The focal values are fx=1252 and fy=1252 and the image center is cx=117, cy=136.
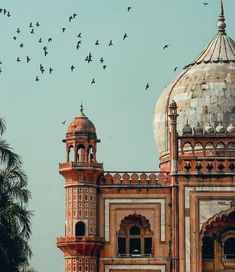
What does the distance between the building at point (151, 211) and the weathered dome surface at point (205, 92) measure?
10.9ft

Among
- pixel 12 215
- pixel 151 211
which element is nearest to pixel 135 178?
pixel 151 211

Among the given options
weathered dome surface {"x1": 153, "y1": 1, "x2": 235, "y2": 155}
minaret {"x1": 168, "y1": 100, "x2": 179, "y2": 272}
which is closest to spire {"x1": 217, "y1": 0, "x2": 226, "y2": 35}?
weathered dome surface {"x1": 153, "y1": 1, "x2": 235, "y2": 155}

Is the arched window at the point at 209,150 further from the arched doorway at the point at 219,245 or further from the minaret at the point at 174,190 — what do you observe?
the arched doorway at the point at 219,245

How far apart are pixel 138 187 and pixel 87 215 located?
7.84 ft

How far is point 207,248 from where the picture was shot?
168 ft

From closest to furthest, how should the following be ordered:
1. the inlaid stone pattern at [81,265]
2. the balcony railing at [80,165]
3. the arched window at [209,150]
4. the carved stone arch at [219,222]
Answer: the inlaid stone pattern at [81,265] → the carved stone arch at [219,222] → the balcony railing at [80,165] → the arched window at [209,150]

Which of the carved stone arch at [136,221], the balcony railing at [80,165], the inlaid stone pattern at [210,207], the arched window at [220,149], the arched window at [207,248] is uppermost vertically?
the arched window at [220,149]

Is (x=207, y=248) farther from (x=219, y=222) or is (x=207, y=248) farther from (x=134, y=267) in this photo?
(x=134, y=267)

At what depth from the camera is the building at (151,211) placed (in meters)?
50.2

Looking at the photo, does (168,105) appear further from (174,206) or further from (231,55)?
(174,206)

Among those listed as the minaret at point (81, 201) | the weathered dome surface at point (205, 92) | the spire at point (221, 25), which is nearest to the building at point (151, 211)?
the minaret at point (81, 201)

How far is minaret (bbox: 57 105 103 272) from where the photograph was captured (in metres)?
50.1

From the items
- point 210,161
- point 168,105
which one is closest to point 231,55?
point 168,105

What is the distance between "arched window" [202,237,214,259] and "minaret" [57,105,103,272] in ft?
14.0
